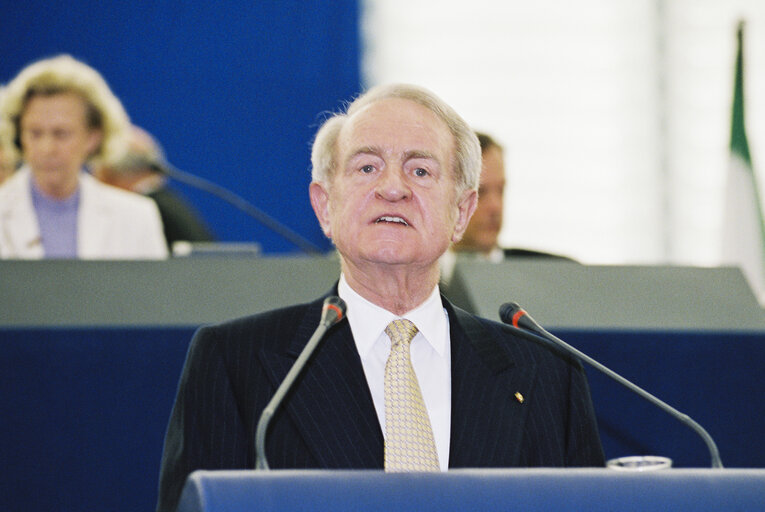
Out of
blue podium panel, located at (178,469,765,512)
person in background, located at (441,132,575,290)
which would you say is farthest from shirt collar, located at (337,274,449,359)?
person in background, located at (441,132,575,290)

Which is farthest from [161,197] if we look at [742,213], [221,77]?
[742,213]

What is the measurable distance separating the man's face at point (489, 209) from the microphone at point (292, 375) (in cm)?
191

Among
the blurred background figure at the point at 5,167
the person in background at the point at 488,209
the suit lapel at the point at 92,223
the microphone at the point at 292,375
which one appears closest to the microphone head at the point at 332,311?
the microphone at the point at 292,375

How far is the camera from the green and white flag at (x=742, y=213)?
388 cm

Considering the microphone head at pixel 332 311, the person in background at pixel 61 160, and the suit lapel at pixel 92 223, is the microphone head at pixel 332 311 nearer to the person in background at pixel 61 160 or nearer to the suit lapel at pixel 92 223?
the person in background at pixel 61 160

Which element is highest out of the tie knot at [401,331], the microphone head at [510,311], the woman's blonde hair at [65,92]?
the woman's blonde hair at [65,92]

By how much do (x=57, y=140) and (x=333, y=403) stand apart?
84.1 inches

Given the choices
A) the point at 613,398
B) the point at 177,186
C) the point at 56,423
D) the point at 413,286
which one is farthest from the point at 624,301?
the point at 177,186

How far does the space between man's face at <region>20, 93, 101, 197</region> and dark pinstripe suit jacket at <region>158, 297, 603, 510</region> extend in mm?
1922

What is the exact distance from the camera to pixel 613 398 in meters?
2.10

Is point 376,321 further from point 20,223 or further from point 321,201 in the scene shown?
point 20,223

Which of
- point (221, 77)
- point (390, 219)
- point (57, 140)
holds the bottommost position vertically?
point (390, 219)

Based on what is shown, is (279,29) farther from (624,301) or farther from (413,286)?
(413,286)

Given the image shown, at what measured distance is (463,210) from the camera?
1.83m
